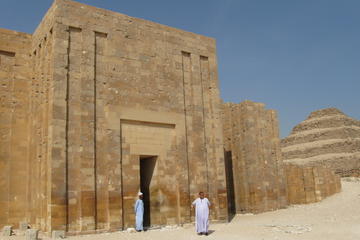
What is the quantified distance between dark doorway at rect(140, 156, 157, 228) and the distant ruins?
48 millimetres

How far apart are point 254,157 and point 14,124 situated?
10.3m

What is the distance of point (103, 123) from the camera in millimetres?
11484

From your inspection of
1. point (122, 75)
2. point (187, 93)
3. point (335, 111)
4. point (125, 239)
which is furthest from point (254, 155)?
point (335, 111)

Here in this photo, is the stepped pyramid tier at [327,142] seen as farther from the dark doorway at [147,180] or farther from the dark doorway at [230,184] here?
the dark doorway at [147,180]

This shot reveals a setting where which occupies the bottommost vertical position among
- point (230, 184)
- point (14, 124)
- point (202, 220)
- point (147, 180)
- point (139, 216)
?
point (202, 220)

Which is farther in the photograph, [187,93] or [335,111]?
[335,111]

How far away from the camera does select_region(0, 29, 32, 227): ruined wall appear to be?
39.3 ft

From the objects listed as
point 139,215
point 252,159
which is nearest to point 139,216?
point 139,215

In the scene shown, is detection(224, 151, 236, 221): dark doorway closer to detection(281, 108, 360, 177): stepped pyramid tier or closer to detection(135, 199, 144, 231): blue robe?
detection(135, 199, 144, 231): blue robe

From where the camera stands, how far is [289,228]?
11055 mm

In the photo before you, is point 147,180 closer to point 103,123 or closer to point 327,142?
point 103,123

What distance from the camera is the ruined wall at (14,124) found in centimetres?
1198

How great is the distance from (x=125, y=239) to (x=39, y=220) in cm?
312

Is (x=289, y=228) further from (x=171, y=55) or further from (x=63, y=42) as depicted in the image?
(x=63, y=42)
